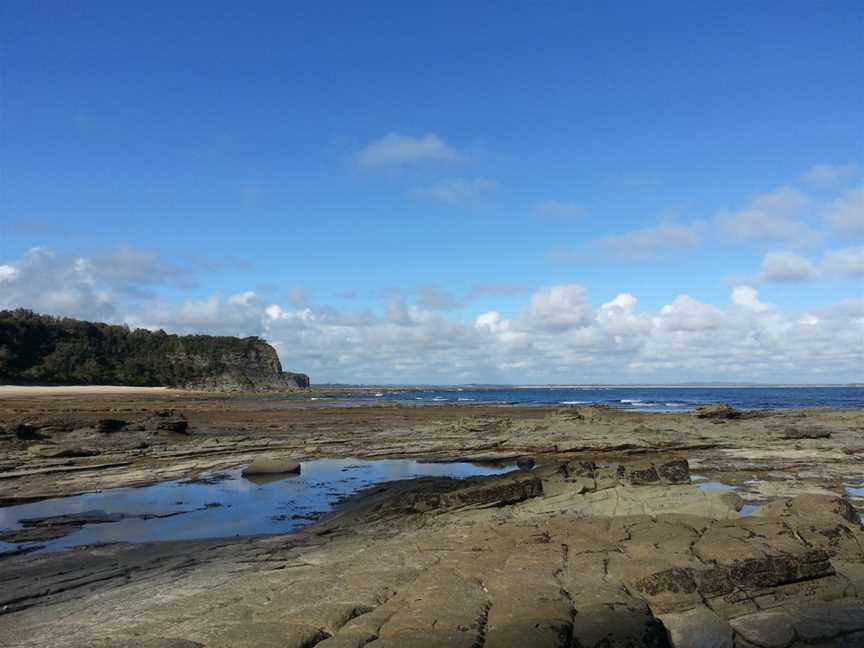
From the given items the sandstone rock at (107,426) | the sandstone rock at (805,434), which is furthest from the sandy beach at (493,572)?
the sandstone rock at (107,426)

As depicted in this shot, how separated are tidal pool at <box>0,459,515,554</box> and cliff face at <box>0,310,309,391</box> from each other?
89983mm

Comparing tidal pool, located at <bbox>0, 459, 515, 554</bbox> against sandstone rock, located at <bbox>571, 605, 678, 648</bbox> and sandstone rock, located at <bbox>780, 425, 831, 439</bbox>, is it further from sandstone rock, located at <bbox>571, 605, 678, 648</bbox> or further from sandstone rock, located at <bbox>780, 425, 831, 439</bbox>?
sandstone rock, located at <bbox>780, 425, 831, 439</bbox>

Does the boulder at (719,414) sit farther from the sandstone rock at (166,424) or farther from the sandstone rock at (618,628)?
the sandstone rock at (618,628)

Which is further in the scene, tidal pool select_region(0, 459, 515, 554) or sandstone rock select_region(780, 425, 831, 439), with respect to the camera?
→ sandstone rock select_region(780, 425, 831, 439)

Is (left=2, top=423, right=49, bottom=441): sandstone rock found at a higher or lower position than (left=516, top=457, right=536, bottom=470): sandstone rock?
higher

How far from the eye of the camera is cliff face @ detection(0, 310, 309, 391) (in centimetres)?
9375

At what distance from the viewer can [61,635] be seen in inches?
255

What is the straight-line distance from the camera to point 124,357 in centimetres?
11356

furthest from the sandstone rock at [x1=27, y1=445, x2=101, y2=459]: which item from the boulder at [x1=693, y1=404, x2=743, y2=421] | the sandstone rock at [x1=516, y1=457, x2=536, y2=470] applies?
the boulder at [x1=693, y1=404, x2=743, y2=421]

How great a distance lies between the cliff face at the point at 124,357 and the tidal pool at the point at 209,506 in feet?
295

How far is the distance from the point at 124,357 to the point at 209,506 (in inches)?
4383

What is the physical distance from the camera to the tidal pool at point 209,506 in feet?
40.8

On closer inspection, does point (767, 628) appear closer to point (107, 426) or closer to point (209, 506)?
point (209, 506)

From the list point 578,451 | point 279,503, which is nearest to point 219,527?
point 279,503
